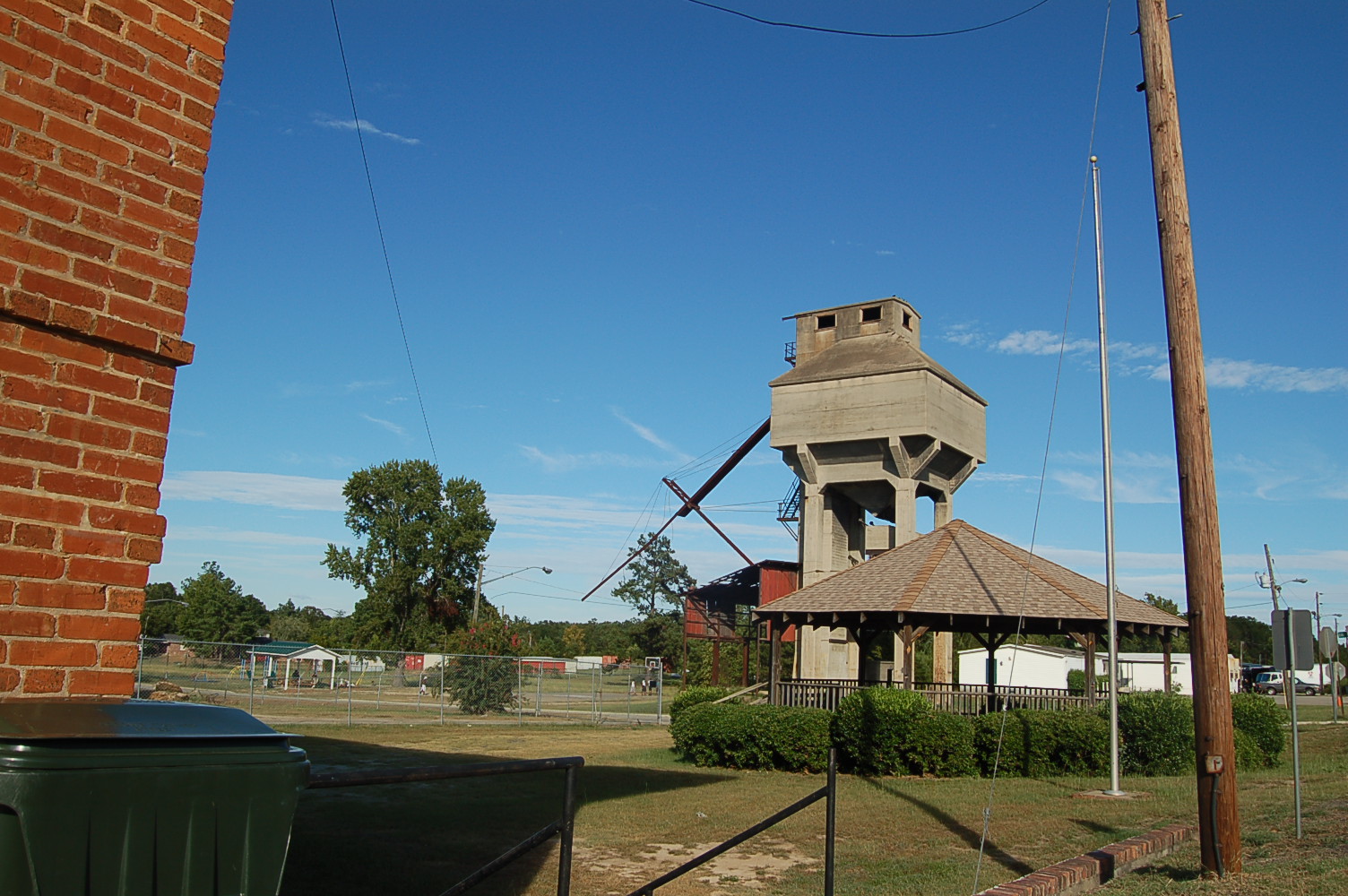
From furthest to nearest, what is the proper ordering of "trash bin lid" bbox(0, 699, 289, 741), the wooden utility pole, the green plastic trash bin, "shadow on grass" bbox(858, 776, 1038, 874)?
"shadow on grass" bbox(858, 776, 1038, 874) → the wooden utility pole → "trash bin lid" bbox(0, 699, 289, 741) → the green plastic trash bin

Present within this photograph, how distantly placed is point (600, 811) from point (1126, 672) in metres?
55.6

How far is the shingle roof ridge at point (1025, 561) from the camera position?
71.9 feet

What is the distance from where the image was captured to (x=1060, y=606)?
70.9ft

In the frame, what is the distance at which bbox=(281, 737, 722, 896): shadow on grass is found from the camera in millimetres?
9727

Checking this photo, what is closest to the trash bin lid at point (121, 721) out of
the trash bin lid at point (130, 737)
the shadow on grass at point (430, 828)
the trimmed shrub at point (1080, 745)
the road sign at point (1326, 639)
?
the trash bin lid at point (130, 737)

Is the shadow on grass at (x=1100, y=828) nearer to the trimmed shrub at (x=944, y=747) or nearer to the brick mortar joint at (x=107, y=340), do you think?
the trimmed shrub at (x=944, y=747)

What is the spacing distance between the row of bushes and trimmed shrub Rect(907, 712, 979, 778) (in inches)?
0.6

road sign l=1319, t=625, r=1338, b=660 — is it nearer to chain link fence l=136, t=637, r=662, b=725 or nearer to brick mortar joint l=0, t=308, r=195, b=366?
chain link fence l=136, t=637, r=662, b=725

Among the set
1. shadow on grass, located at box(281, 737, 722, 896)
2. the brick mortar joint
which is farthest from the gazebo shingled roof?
the brick mortar joint

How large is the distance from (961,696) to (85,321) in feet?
66.0

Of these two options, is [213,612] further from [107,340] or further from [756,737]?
[107,340]

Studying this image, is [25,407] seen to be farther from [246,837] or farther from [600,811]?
[600,811]

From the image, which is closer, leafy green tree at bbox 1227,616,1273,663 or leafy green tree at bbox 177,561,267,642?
leafy green tree at bbox 177,561,267,642

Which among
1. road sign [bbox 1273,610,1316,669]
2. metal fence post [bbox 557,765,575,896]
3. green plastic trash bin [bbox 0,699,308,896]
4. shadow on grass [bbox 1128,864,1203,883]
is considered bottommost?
shadow on grass [bbox 1128,864,1203,883]
